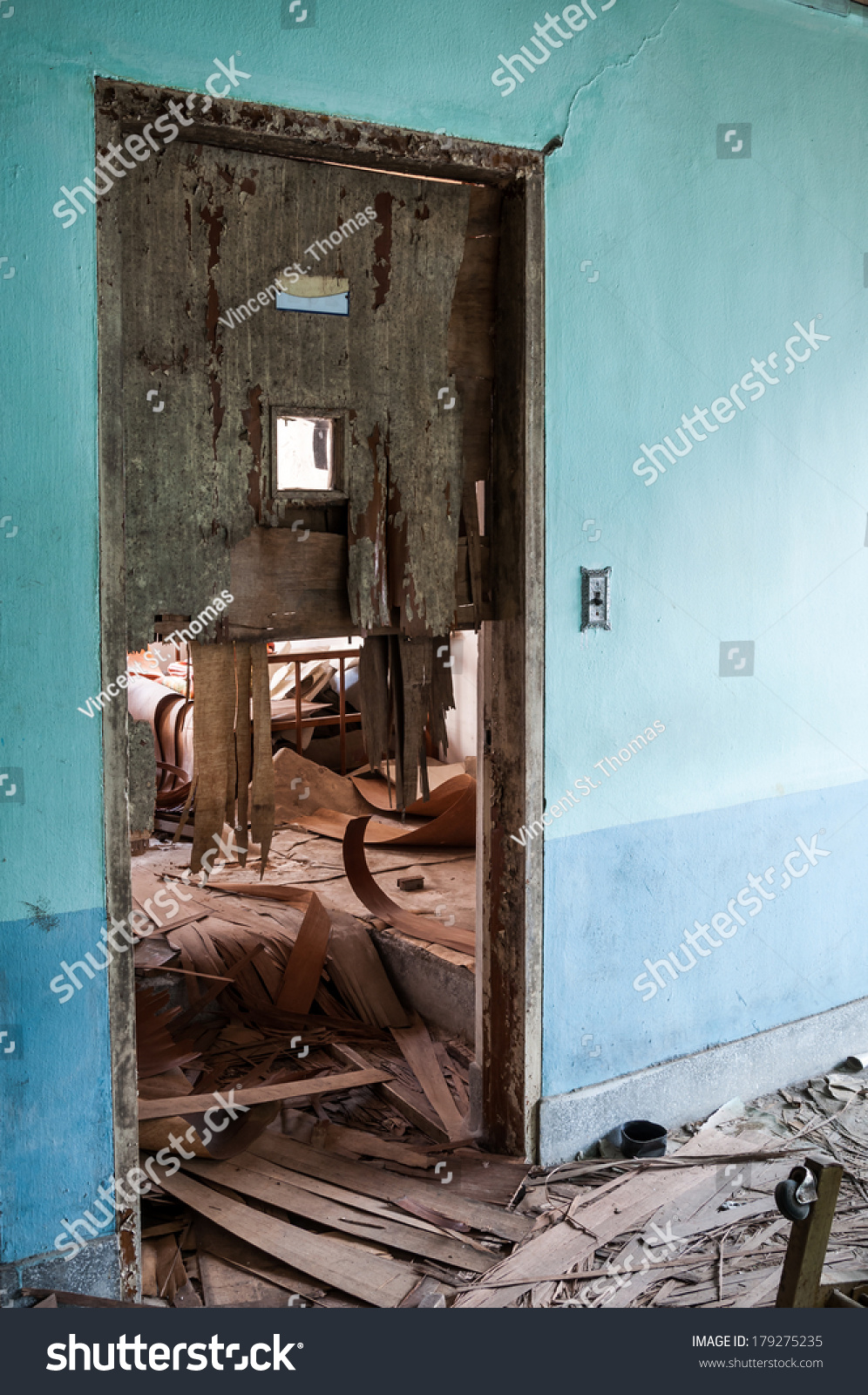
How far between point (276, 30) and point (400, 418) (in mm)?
1036

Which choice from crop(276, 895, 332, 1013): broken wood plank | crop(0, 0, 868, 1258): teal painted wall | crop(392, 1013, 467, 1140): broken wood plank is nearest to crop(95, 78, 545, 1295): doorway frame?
crop(0, 0, 868, 1258): teal painted wall

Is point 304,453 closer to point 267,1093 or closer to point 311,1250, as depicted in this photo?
point 267,1093

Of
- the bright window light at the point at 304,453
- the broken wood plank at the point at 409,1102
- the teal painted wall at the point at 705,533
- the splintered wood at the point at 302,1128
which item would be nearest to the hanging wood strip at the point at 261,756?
the bright window light at the point at 304,453

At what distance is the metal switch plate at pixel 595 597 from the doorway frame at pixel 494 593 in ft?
0.54

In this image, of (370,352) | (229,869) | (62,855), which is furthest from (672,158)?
(229,869)

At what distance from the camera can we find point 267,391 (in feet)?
10.5

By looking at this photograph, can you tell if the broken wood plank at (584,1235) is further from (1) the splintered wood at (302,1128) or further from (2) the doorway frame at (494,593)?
(2) the doorway frame at (494,593)

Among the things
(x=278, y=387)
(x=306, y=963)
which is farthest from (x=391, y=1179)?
(x=278, y=387)

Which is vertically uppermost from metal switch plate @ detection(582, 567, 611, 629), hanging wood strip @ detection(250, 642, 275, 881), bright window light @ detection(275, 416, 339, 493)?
bright window light @ detection(275, 416, 339, 493)

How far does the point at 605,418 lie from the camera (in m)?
3.63

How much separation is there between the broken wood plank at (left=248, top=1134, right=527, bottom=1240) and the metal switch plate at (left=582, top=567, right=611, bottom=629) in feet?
5.96

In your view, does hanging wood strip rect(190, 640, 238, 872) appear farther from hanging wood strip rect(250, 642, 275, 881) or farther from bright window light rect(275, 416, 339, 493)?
bright window light rect(275, 416, 339, 493)

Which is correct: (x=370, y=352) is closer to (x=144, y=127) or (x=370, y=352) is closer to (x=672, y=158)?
(x=144, y=127)

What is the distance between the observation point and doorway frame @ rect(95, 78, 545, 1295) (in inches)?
113
